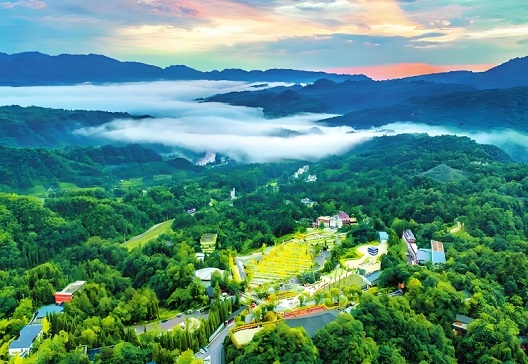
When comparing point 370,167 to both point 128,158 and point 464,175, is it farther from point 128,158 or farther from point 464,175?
point 128,158

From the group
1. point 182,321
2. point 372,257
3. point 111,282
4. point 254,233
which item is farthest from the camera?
point 254,233

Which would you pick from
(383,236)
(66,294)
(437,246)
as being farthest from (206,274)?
(437,246)

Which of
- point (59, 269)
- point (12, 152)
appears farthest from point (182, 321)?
point (12, 152)

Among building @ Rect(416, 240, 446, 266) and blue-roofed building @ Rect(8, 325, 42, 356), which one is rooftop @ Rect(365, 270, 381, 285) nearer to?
building @ Rect(416, 240, 446, 266)

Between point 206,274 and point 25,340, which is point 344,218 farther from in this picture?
point 25,340

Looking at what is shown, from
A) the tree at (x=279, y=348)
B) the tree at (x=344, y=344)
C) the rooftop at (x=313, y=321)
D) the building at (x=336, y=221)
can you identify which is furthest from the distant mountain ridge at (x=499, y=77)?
the tree at (x=279, y=348)

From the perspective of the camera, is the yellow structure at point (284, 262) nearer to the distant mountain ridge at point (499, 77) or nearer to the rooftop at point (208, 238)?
the rooftop at point (208, 238)
